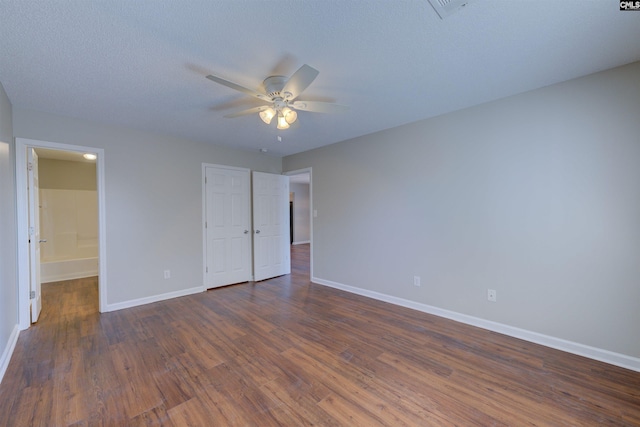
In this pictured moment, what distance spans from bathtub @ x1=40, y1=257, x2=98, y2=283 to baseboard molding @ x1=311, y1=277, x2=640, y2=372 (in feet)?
18.2

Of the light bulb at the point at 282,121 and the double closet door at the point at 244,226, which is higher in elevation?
the light bulb at the point at 282,121

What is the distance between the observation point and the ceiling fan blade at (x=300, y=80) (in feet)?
5.41

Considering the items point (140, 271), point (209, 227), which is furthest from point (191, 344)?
point (209, 227)

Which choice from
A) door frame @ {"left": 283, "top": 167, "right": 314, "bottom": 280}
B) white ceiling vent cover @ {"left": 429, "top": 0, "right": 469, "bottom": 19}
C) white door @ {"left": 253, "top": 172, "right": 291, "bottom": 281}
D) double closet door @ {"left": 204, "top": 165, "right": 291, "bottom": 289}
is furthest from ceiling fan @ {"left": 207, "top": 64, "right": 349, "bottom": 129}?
white door @ {"left": 253, "top": 172, "right": 291, "bottom": 281}

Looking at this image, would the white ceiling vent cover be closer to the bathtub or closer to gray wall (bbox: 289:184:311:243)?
the bathtub

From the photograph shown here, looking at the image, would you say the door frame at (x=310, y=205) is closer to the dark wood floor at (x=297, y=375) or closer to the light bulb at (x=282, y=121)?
the dark wood floor at (x=297, y=375)

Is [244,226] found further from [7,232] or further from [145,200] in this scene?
[7,232]

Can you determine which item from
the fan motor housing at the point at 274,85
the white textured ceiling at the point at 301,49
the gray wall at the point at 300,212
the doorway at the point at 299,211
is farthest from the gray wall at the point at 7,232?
the gray wall at the point at 300,212

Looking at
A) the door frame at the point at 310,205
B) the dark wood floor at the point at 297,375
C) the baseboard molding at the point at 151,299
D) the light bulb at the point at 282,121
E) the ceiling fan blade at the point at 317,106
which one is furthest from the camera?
the door frame at the point at 310,205

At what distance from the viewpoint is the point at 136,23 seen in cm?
153

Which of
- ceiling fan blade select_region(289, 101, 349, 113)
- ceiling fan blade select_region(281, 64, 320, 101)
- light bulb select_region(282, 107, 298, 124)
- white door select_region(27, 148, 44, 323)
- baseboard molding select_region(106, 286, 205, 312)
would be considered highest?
ceiling fan blade select_region(281, 64, 320, 101)

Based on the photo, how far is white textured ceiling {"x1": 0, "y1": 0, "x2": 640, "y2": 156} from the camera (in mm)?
1452

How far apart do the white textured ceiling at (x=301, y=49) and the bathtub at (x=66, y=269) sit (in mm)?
3400

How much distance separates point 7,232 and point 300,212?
25.7ft
